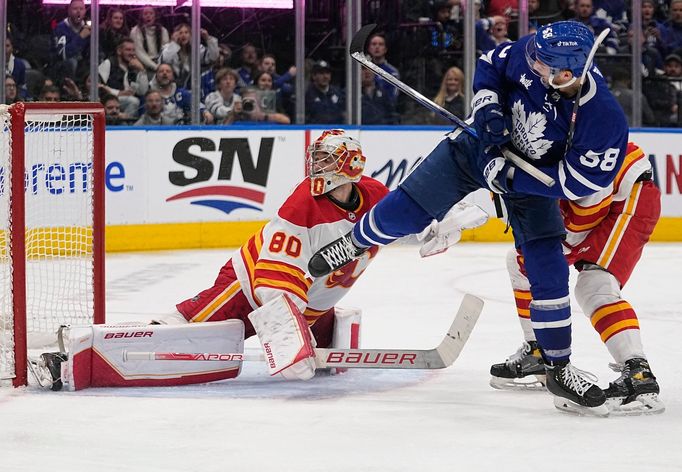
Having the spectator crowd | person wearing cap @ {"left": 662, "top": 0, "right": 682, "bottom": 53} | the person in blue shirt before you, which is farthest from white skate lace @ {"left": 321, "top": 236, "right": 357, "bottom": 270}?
person wearing cap @ {"left": 662, "top": 0, "right": 682, "bottom": 53}

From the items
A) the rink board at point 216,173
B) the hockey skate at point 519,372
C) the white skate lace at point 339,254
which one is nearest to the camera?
the white skate lace at point 339,254

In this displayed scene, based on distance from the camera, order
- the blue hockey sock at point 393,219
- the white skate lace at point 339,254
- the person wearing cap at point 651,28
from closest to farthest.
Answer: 1. the blue hockey sock at point 393,219
2. the white skate lace at point 339,254
3. the person wearing cap at point 651,28

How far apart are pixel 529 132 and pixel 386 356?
0.77 meters

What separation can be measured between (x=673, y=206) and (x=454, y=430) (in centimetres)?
534

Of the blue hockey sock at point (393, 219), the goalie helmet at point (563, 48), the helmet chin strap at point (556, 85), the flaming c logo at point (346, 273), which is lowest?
the flaming c logo at point (346, 273)

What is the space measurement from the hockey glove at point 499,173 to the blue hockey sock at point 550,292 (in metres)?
0.17

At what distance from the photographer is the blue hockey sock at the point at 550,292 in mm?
3041

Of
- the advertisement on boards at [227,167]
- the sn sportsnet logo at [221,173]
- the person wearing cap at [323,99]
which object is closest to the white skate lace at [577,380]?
the advertisement on boards at [227,167]

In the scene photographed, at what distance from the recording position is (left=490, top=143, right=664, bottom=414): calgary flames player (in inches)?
122

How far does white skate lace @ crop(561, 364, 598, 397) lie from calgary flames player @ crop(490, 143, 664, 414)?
0.08 meters

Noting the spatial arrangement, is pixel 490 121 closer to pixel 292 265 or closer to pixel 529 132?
pixel 529 132

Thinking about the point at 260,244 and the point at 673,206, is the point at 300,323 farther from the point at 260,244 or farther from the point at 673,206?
the point at 673,206

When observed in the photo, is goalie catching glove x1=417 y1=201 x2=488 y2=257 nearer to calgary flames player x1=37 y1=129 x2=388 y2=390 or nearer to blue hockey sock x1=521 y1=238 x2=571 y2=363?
calgary flames player x1=37 y1=129 x2=388 y2=390

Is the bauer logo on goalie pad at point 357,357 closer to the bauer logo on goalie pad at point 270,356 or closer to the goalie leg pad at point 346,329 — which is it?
the bauer logo on goalie pad at point 270,356
